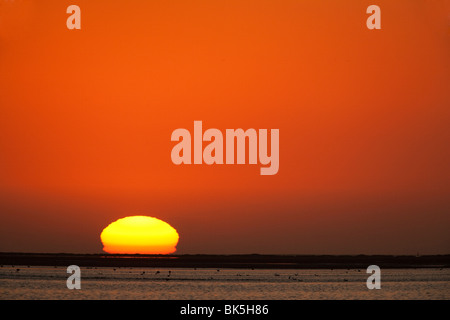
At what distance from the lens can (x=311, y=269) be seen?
416ft

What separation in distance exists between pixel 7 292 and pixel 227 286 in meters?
24.5

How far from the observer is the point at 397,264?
463ft
